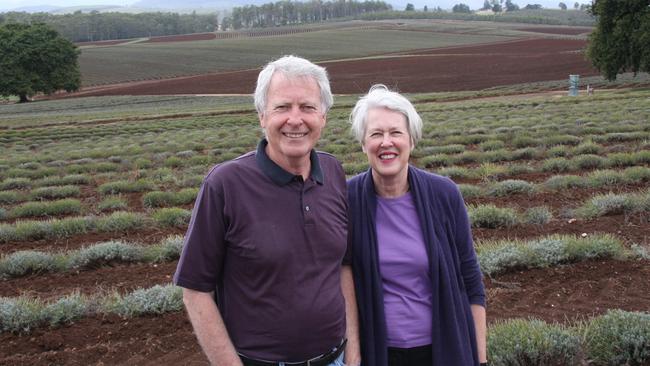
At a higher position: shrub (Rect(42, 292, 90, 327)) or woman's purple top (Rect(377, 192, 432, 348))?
woman's purple top (Rect(377, 192, 432, 348))

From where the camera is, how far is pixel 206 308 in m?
2.70

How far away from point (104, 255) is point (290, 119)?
576 centimetres

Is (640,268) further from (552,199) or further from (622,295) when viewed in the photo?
(552,199)

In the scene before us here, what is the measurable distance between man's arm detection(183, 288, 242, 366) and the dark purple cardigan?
721 millimetres

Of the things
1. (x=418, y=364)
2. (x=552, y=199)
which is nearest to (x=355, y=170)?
(x=552, y=199)

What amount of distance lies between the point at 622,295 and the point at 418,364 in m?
3.36

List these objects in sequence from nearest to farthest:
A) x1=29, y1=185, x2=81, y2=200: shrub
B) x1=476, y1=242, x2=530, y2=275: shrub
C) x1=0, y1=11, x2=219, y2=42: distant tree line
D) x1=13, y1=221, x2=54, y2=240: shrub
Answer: x1=476, y1=242, x2=530, y2=275: shrub < x1=13, y1=221, x2=54, y2=240: shrub < x1=29, y1=185, x2=81, y2=200: shrub < x1=0, y1=11, x2=219, y2=42: distant tree line

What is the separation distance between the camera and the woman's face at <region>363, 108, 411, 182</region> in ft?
10.1

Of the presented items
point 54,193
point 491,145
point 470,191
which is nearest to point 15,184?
point 54,193

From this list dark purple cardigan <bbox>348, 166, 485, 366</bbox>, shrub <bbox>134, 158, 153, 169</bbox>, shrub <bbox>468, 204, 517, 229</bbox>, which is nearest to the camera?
dark purple cardigan <bbox>348, 166, 485, 366</bbox>

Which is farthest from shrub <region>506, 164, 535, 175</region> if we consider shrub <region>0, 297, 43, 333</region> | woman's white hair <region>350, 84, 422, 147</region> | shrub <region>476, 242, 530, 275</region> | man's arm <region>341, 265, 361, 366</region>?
man's arm <region>341, 265, 361, 366</region>

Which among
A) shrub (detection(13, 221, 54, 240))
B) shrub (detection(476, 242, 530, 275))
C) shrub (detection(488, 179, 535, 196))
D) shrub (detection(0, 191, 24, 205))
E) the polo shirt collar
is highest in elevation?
the polo shirt collar

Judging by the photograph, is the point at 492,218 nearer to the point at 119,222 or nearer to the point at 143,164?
the point at 119,222

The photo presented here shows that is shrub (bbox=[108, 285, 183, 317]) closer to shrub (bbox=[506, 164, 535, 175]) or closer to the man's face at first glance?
the man's face
